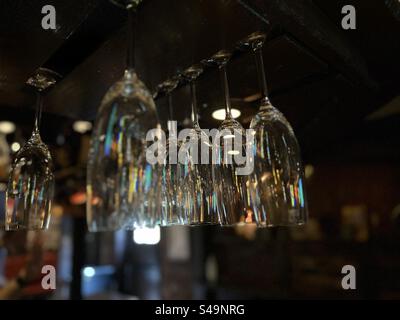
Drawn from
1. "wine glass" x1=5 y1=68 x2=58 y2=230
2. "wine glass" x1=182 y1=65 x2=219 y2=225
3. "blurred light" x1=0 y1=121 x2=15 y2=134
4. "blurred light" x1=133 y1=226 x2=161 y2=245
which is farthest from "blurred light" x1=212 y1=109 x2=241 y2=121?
"blurred light" x1=133 y1=226 x2=161 y2=245

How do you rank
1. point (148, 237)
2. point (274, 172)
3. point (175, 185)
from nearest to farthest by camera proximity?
point (274, 172) < point (175, 185) < point (148, 237)

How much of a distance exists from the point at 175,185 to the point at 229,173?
0.46 feet

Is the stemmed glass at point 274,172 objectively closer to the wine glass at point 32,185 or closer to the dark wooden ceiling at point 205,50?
the dark wooden ceiling at point 205,50

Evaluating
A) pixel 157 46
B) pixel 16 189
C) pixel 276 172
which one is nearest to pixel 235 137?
pixel 276 172

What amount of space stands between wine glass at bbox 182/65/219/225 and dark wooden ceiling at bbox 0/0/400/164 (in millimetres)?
47

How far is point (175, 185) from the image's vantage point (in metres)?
0.80

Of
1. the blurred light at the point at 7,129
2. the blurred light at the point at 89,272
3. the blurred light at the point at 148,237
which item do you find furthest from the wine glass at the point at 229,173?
the blurred light at the point at 89,272

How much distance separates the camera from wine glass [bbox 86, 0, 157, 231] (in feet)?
1.61

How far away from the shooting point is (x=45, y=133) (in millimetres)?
1199

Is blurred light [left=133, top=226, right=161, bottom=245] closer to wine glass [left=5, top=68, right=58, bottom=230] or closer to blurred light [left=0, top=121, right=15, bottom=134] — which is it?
blurred light [left=0, top=121, right=15, bottom=134]

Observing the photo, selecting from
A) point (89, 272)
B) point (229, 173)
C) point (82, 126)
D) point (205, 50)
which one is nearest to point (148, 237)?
point (89, 272)

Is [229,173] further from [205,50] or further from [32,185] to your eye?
[32,185]

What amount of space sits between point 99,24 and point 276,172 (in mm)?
460

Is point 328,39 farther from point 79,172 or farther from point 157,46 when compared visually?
point 79,172
